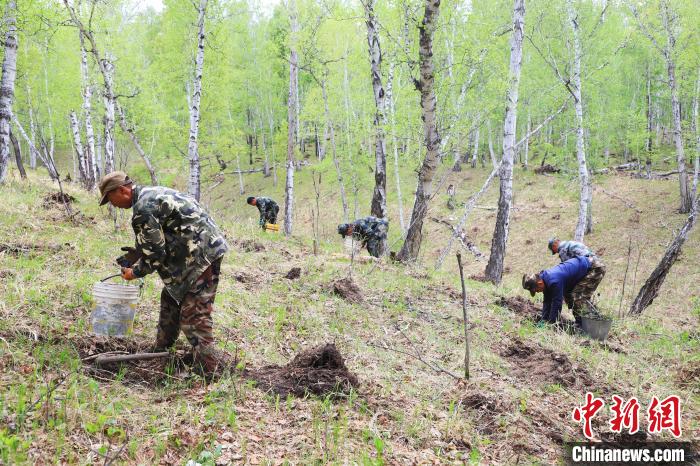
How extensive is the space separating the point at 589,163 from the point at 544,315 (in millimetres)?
16664

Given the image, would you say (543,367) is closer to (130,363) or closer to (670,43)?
(130,363)

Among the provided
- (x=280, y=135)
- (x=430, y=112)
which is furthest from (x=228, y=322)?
(x=280, y=135)

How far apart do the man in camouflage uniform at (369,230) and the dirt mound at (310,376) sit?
673cm

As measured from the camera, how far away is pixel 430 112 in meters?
9.76

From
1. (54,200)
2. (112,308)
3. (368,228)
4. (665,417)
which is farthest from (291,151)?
(665,417)

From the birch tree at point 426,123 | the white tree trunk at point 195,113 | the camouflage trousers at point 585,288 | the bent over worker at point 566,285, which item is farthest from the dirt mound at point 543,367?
the white tree trunk at point 195,113

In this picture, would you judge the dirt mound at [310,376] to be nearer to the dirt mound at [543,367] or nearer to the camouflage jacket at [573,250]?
the dirt mound at [543,367]

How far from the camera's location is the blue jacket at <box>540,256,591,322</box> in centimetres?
730

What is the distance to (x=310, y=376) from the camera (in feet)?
14.2

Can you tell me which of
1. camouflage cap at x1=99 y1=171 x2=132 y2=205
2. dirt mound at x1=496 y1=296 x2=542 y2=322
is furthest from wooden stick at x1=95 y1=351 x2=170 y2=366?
dirt mound at x1=496 y1=296 x2=542 y2=322

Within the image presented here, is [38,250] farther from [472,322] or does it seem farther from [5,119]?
[472,322]

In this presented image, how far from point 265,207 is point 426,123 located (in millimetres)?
6026

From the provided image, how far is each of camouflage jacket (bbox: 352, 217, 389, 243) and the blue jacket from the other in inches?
189

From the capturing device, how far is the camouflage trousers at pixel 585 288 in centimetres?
768
